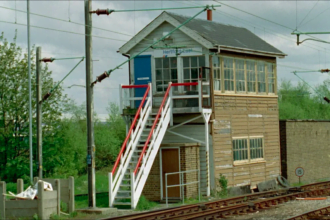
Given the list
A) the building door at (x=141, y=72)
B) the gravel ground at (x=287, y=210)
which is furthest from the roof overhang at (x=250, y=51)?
the gravel ground at (x=287, y=210)

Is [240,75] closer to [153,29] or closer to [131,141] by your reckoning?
[153,29]

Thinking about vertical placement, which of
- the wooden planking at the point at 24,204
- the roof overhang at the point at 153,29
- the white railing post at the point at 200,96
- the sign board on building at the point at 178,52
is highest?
the roof overhang at the point at 153,29

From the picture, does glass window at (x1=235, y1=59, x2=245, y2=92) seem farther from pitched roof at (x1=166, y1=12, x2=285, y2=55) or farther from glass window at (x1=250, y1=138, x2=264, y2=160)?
glass window at (x1=250, y1=138, x2=264, y2=160)

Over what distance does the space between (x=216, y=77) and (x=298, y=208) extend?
730 centimetres

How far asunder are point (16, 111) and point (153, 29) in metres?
13.1

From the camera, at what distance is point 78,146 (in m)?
42.7

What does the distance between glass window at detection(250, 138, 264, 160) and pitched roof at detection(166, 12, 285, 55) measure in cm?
412

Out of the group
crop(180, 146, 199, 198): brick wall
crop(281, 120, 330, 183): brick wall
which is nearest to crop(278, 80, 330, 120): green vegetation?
crop(281, 120, 330, 183): brick wall

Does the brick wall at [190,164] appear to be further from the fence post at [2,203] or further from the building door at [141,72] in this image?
the fence post at [2,203]

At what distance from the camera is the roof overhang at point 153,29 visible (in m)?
24.3

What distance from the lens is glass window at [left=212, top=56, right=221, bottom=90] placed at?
24938mm

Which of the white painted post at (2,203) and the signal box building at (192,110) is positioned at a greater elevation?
the signal box building at (192,110)

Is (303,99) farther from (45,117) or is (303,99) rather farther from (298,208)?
(298,208)

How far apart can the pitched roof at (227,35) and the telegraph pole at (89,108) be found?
5176 millimetres
